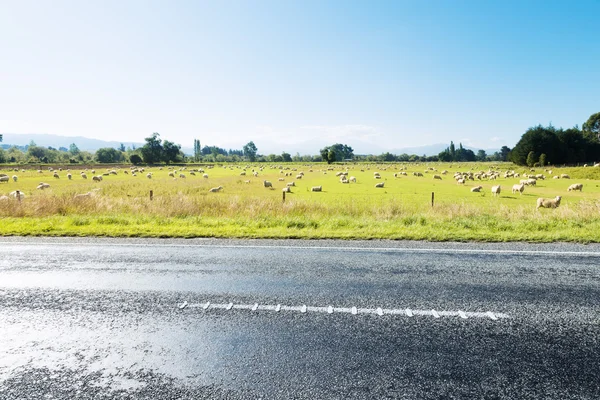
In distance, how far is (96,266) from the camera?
8.05 m

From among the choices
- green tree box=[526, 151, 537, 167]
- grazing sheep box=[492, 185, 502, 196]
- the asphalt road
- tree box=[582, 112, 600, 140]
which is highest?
tree box=[582, 112, 600, 140]

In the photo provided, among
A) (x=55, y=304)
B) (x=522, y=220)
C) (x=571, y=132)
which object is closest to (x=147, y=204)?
(x=55, y=304)

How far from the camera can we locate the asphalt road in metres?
3.74

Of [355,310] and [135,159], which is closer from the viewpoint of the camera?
[355,310]

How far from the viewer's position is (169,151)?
5271 inches

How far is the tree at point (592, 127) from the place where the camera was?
9604cm

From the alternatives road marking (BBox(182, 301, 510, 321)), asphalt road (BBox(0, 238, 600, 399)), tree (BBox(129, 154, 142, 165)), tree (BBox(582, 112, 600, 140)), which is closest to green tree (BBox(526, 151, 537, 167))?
tree (BBox(582, 112, 600, 140))

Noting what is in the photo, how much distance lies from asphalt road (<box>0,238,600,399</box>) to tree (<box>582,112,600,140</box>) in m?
115

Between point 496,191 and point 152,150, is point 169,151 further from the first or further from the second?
point 496,191

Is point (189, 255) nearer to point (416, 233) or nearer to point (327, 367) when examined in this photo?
point (327, 367)

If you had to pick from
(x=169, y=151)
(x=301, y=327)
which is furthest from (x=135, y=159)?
(x=301, y=327)

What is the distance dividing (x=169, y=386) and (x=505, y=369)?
3.64 metres

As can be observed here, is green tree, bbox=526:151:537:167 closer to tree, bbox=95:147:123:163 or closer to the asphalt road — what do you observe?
the asphalt road

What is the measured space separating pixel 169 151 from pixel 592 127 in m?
133
